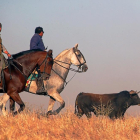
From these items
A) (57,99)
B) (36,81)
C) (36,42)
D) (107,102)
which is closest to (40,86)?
(36,81)

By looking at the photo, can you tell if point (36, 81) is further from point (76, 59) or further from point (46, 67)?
point (76, 59)

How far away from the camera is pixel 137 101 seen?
1437cm

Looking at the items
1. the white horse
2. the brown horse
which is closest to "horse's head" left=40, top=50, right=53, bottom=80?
the brown horse

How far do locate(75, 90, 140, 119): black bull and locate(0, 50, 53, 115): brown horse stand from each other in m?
3.27

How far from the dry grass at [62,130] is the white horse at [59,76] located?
75.5 inches

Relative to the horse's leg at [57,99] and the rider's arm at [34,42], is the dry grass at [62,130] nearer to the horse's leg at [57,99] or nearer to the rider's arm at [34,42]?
the horse's leg at [57,99]

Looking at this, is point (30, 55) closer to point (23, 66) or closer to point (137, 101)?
point (23, 66)

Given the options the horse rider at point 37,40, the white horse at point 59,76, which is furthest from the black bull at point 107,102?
the horse rider at point 37,40

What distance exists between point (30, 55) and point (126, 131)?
13.5ft

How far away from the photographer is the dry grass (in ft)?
28.7

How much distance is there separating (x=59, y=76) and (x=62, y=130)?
379 cm

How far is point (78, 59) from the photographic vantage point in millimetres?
13062

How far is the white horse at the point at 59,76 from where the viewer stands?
40.2 ft

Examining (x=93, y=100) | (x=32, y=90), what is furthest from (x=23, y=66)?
(x=93, y=100)
